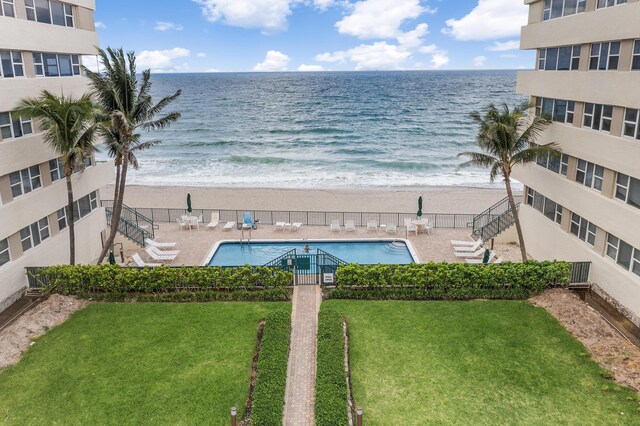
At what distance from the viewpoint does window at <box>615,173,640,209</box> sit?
18172 millimetres

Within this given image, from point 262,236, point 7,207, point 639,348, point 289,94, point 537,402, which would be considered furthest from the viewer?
point 289,94

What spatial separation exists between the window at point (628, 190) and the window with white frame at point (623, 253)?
1.63 metres

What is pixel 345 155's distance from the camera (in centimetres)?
6391

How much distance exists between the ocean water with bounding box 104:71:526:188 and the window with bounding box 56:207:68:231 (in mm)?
26066

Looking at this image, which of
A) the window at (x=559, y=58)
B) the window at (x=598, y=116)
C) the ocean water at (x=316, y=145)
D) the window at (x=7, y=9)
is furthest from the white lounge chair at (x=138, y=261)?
the ocean water at (x=316, y=145)

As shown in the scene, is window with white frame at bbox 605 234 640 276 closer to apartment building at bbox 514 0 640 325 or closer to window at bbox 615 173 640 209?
apartment building at bbox 514 0 640 325

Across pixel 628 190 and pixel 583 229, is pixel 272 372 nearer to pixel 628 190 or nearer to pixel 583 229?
pixel 628 190

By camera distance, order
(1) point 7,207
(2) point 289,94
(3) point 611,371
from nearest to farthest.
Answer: (3) point 611,371 < (1) point 7,207 < (2) point 289,94

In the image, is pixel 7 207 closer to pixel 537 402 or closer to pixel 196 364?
pixel 196 364

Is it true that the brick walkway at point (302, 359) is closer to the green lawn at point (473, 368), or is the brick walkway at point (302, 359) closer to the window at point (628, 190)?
the green lawn at point (473, 368)

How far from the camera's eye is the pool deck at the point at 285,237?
27.4 metres

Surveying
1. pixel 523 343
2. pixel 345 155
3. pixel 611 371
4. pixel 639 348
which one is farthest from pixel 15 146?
pixel 345 155

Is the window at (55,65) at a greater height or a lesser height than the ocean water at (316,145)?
greater

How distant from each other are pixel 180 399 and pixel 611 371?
13414 mm
